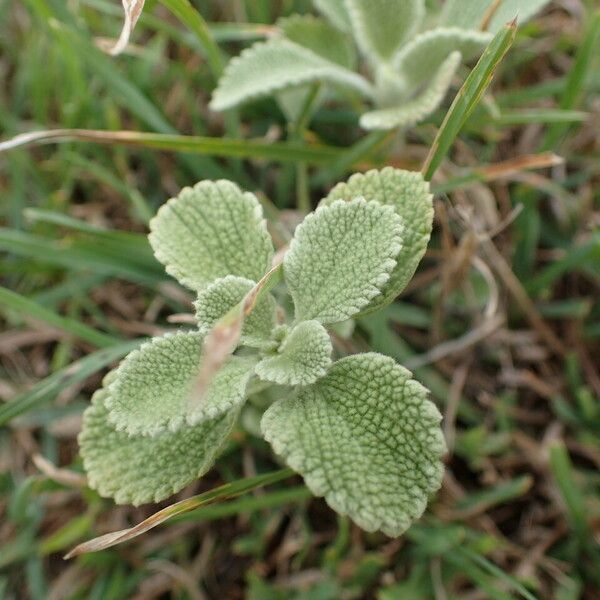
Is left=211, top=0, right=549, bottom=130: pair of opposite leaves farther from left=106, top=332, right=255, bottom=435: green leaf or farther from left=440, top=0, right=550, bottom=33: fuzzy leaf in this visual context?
left=106, top=332, right=255, bottom=435: green leaf

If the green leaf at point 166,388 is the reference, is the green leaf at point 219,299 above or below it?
above

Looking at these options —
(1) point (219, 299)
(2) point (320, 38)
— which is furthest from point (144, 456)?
(2) point (320, 38)

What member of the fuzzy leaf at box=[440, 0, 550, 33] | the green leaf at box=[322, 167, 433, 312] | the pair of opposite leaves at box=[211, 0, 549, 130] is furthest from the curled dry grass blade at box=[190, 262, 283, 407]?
the fuzzy leaf at box=[440, 0, 550, 33]

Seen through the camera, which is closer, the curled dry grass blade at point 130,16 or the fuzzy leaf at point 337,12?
the curled dry grass blade at point 130,16

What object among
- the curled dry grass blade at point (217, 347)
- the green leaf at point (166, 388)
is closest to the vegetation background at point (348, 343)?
the green leaf at point (166, 388)

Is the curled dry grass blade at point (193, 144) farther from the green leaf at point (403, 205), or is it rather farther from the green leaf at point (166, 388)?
the green leaf at point (166, 388)

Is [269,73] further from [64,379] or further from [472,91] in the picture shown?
[64,379]

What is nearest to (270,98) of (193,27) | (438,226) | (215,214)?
(193,27)
